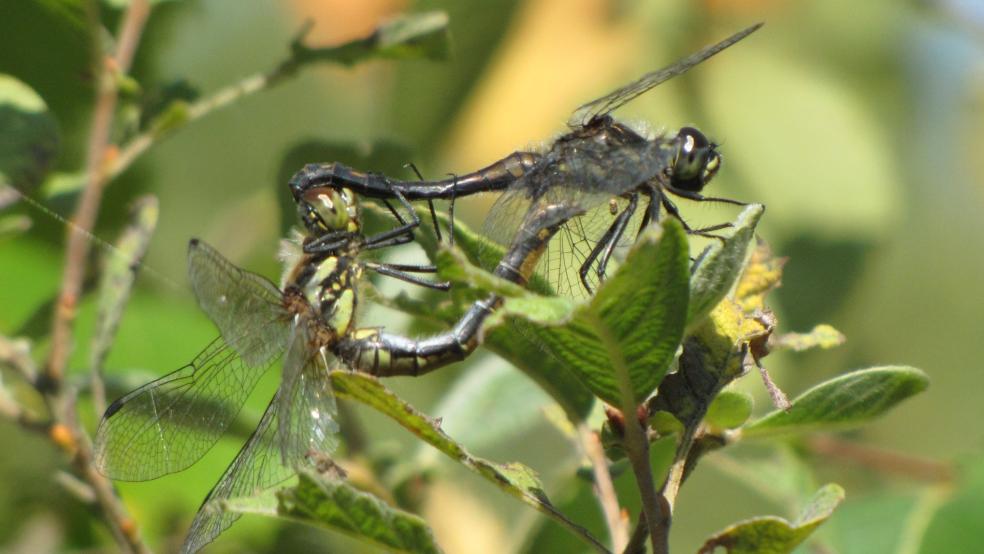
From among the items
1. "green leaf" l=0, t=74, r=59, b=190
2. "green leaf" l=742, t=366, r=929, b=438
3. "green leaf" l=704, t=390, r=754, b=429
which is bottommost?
"green leaf" l=742, t=366, r=929, b=438

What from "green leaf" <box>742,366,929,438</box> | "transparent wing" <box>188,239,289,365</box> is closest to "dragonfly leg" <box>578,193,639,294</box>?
"green leaf" <box>742,366,929,438</box>

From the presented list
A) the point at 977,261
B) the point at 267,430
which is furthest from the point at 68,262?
the point at 977,261

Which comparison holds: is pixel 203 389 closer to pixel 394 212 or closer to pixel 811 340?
pixel 394 212

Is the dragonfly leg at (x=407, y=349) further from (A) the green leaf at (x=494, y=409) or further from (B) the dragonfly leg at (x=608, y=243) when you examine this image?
(A) the green leaf at (x=494, y=409)

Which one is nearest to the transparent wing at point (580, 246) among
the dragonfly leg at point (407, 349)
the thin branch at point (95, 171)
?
the dragonfly leg at point (407, 349)

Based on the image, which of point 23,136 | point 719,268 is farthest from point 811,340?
point 23,136

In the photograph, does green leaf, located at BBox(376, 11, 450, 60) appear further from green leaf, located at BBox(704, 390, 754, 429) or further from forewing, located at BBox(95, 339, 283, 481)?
green leaf, located at BBox(704, 390, 754, 429)

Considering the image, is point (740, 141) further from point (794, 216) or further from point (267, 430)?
point (267, 430)
